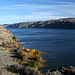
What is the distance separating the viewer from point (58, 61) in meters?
26.2

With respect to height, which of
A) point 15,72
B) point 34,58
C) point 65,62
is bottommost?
point 65,62

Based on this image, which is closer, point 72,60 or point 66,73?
point 66,73

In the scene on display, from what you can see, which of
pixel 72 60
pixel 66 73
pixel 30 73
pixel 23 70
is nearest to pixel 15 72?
pixel 23 70

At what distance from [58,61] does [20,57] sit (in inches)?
340

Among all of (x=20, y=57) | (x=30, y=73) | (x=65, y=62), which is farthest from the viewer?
(x=65, y=62)

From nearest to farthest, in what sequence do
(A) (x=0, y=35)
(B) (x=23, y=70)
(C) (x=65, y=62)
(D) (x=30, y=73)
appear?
(D) (x=30, y=73) < (B) (x=23, y=70) < (C) (x=65, y=62) < (A) (x=0, y=35)

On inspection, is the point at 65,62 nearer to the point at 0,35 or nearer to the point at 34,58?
the point at 34,58

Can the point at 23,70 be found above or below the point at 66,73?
above

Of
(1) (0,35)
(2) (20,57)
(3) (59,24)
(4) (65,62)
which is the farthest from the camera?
(3) (59,24)

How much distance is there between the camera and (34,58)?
907 inches

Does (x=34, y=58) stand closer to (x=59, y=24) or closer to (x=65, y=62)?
(x=65, y=62)

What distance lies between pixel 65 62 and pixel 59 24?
143774 mm

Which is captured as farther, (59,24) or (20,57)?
(59,24)

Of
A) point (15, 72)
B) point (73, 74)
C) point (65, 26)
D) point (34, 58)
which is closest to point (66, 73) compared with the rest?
point (73, 74)
